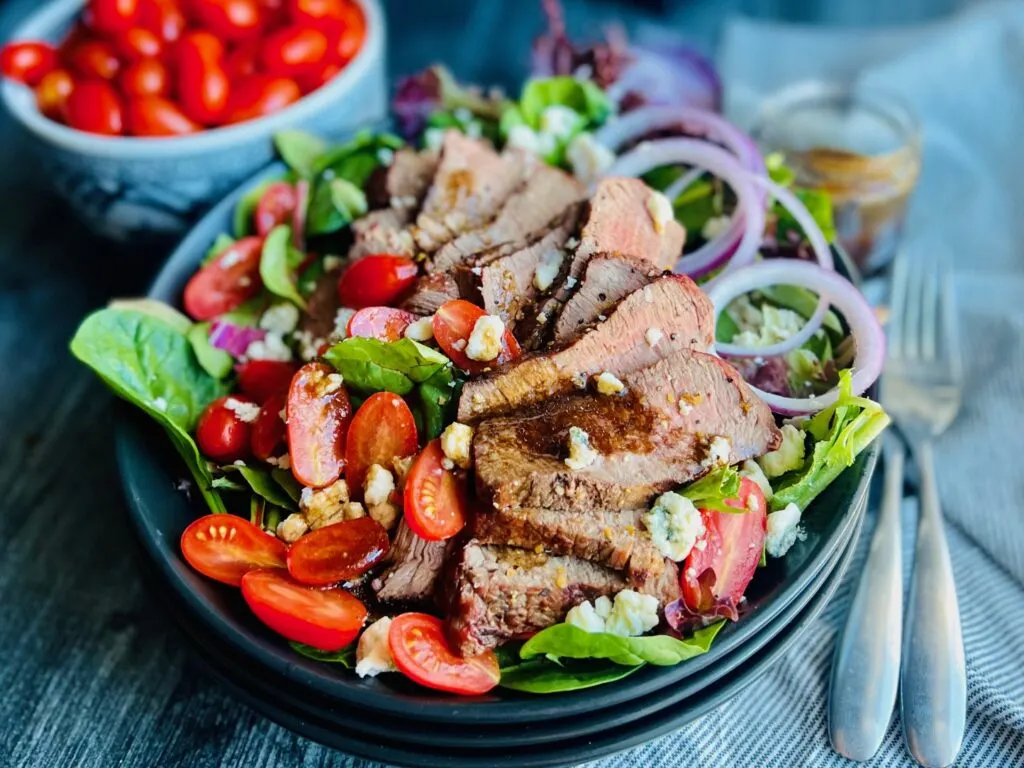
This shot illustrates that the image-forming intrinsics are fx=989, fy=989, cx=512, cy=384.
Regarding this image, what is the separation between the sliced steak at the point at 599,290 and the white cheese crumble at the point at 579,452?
1.16ft

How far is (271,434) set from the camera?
268cm

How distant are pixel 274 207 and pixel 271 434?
106 centimetres

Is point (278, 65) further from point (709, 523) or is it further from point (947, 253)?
point (947, 253)

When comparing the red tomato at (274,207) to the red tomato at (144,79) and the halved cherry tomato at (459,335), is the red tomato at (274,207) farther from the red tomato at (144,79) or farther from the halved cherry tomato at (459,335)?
the halved cherry tomato at (459,335)

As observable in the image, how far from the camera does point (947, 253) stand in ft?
13.3

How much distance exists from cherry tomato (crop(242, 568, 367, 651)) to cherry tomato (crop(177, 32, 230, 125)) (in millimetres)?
1989

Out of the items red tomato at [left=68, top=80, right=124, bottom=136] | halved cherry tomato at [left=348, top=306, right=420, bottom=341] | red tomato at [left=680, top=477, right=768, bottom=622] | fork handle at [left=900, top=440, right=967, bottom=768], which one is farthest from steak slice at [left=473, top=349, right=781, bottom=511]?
red tomato at [left=68, top=80, right=124, bottom=136]

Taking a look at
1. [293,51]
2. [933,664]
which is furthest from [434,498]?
[293,51]

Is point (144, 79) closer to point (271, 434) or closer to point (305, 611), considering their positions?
point (271, 434)

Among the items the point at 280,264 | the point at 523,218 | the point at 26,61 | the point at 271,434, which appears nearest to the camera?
the point at 271,434

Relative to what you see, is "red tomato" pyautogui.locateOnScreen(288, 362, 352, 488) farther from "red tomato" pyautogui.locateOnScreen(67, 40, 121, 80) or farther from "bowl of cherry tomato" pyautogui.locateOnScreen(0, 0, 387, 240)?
"red tomato" pyautogui.locateOnScreen(67, 40, 121, 80)

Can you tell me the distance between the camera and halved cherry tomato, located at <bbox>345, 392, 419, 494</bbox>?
2.51 meters

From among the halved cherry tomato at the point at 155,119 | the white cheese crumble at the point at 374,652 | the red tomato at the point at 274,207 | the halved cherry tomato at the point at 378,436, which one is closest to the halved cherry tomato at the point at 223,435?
the halved cherry tomato at the point at 378,436

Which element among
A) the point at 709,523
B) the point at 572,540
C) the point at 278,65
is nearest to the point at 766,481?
the point at 709,523
